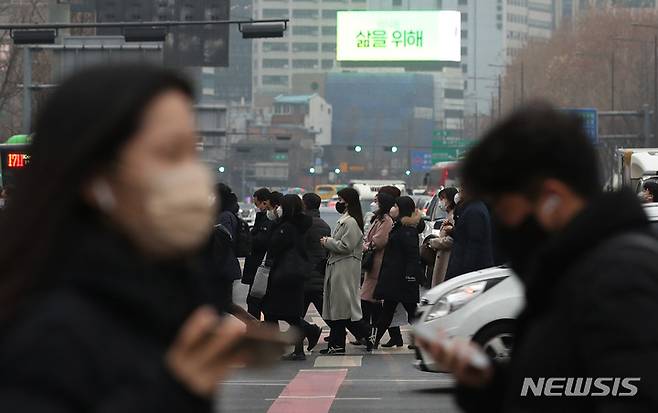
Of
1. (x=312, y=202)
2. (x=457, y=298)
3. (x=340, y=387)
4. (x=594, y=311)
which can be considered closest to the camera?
(x=594, y=311)

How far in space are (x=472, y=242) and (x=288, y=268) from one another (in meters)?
1.64

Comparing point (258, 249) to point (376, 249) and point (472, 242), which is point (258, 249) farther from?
point (472, 242)

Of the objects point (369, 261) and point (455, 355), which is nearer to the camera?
point (455, 355)

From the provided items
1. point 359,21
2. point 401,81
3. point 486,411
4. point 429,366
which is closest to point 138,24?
point 429,366

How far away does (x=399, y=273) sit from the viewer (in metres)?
17.2

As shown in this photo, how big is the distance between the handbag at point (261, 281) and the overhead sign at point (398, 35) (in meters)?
119

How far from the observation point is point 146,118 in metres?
2.67

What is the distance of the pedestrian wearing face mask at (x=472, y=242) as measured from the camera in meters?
15.7

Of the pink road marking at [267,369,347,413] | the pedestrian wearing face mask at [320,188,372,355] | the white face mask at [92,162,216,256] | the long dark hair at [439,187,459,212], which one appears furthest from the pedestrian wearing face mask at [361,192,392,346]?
the white face mask at [92,162,216,256]

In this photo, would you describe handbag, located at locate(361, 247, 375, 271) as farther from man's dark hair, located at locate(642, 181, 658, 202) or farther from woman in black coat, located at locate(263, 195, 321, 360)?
man's dark hair, located at locate(642, 181, 658, 202)

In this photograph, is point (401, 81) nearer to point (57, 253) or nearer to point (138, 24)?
point (138, 24)

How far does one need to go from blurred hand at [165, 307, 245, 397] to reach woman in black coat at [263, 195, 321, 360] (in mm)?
13269

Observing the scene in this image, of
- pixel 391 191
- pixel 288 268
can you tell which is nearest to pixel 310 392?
pixel 288 268

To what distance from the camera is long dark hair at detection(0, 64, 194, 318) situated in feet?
8.55
